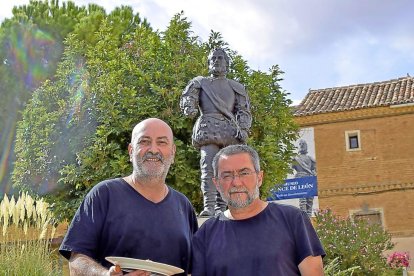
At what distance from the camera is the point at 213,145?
21.5ft

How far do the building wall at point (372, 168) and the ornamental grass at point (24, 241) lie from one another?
20.1m

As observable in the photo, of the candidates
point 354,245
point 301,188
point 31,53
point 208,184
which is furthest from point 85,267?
point 301,188

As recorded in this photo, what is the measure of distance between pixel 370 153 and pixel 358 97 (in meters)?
2.48

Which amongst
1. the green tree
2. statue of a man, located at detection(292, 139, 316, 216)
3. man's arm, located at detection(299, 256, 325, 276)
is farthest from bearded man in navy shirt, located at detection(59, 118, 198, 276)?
statue of a man, located at detection(292, 139, 316, 216)

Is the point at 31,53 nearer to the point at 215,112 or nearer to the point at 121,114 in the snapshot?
the point at 121,114

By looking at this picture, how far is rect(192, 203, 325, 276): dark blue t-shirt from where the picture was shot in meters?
2.67

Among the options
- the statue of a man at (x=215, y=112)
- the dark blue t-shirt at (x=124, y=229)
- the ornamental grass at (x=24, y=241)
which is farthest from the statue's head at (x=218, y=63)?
the dark blue t-shirt at (x=124, y=229)

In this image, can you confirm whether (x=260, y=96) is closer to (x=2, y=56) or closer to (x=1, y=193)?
(x=1, y=193)

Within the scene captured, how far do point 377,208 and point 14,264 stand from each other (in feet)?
68.5

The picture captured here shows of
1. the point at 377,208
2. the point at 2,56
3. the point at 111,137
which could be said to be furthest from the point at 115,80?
the point at 377,208

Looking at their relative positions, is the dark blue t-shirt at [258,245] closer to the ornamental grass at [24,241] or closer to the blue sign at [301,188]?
the ornamental grass at [24,241]

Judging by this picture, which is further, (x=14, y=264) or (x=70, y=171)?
(x=70, y=171)

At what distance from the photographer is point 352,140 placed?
25375 millimetres

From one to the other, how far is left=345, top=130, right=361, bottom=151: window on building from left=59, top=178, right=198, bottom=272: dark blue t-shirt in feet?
75.5
